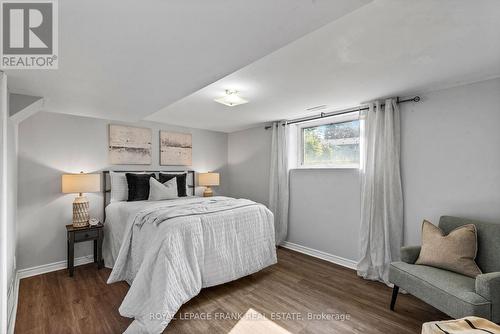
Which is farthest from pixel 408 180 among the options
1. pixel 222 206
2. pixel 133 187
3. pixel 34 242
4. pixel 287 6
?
pixel 34 242

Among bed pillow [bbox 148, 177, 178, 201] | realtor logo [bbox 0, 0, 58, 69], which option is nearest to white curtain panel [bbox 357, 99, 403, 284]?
bed pillow [bbox 148, 177, 178, 201]

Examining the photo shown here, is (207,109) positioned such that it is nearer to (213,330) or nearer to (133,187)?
(133,187)

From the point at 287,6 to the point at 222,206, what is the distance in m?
2.27

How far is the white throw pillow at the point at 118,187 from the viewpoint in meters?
3.47

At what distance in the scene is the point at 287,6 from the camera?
1.06 m

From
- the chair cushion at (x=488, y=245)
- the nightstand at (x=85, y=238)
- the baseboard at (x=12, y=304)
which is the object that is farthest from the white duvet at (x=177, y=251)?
the chair cushion at (x=488, y=245)

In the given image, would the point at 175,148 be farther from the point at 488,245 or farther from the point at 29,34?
the point at 488,245

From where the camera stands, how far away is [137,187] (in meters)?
3.55

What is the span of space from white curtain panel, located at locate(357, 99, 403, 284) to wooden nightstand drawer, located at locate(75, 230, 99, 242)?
3477mm

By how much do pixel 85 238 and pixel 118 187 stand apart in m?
0.81

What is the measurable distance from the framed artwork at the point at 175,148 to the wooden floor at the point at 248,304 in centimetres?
202

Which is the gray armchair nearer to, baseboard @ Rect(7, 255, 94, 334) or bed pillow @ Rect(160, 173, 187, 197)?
bed pillow @ Rect(160, 173, 187, 197)

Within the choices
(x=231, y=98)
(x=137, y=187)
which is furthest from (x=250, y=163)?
(x=231, y=98)

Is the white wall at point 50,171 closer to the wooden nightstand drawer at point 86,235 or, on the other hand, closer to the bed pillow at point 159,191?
the wooden nightstand drawer at point 86,235
